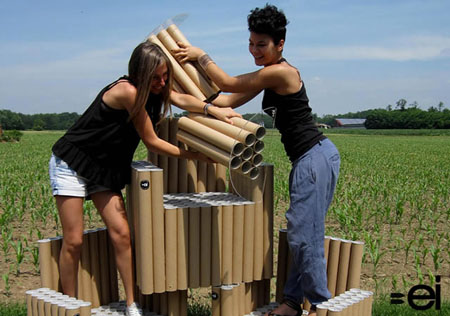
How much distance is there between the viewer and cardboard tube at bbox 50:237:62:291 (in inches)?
135

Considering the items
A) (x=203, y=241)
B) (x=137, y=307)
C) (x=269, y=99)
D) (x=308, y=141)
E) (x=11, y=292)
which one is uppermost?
(x=269, y=99)

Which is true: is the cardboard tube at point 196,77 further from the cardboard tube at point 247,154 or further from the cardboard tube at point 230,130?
the cardboard tube at point 247,154

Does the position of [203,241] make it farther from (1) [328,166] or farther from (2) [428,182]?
(2) [428,182]

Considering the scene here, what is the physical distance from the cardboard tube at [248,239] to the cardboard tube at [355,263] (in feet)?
2.55

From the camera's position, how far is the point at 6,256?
5.66 meters

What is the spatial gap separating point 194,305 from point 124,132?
6.23 feet

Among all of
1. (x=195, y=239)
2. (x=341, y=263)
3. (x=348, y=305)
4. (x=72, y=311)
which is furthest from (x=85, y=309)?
(x=341, y=263)

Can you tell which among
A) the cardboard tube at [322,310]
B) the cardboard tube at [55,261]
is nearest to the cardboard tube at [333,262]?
the cardboard tube at [322,310]

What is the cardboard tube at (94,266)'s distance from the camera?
3.63 metres

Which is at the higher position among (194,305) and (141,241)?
(141,241)

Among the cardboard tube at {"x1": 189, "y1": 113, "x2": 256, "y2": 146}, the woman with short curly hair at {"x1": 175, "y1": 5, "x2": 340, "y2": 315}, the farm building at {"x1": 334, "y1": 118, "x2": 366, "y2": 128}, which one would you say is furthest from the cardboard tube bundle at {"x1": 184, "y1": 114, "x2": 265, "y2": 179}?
the farm building at {"x1": 334, "y1": 118, "x2": 366, "y2": 128}

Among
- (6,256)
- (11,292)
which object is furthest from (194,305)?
(6,256)

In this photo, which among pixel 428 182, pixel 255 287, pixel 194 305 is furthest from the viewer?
pixel 428 182

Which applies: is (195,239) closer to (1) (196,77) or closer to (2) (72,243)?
(2) (72,243)
